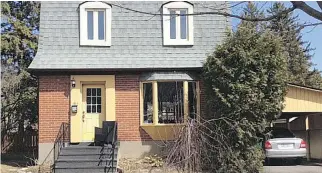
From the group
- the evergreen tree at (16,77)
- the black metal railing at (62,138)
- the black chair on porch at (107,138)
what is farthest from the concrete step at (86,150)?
the evergreen tree at (16,77)

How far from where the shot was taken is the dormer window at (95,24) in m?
18.0

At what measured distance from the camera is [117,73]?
58.2 ft

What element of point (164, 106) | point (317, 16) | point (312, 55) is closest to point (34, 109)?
point (164, 106)

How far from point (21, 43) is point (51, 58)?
8.92 metres

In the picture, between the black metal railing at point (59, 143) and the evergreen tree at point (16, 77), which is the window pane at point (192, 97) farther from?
the evergreen tree at point (16, 77)

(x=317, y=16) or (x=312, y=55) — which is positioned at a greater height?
(x=312, y=55)

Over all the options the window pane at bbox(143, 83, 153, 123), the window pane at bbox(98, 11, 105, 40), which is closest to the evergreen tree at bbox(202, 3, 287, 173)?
the window pane at bbox(143, 83, 153, 123)

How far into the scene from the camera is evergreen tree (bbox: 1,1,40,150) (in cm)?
2448

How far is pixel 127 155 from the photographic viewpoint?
57.2 ft

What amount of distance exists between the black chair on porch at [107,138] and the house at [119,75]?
3.02 feet

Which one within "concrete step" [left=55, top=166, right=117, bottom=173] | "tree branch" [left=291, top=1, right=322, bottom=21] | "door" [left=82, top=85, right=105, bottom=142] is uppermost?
Answer: "tree branch" [left=291, top=1, right=322, bottom=21]

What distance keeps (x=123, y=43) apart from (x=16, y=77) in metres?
8.88

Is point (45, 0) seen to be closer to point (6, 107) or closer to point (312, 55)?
point (6, 107)

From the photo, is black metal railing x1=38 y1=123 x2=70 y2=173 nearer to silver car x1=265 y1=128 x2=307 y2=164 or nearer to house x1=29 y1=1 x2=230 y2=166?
house x1=29 y1=1 x2=230 y2=166
